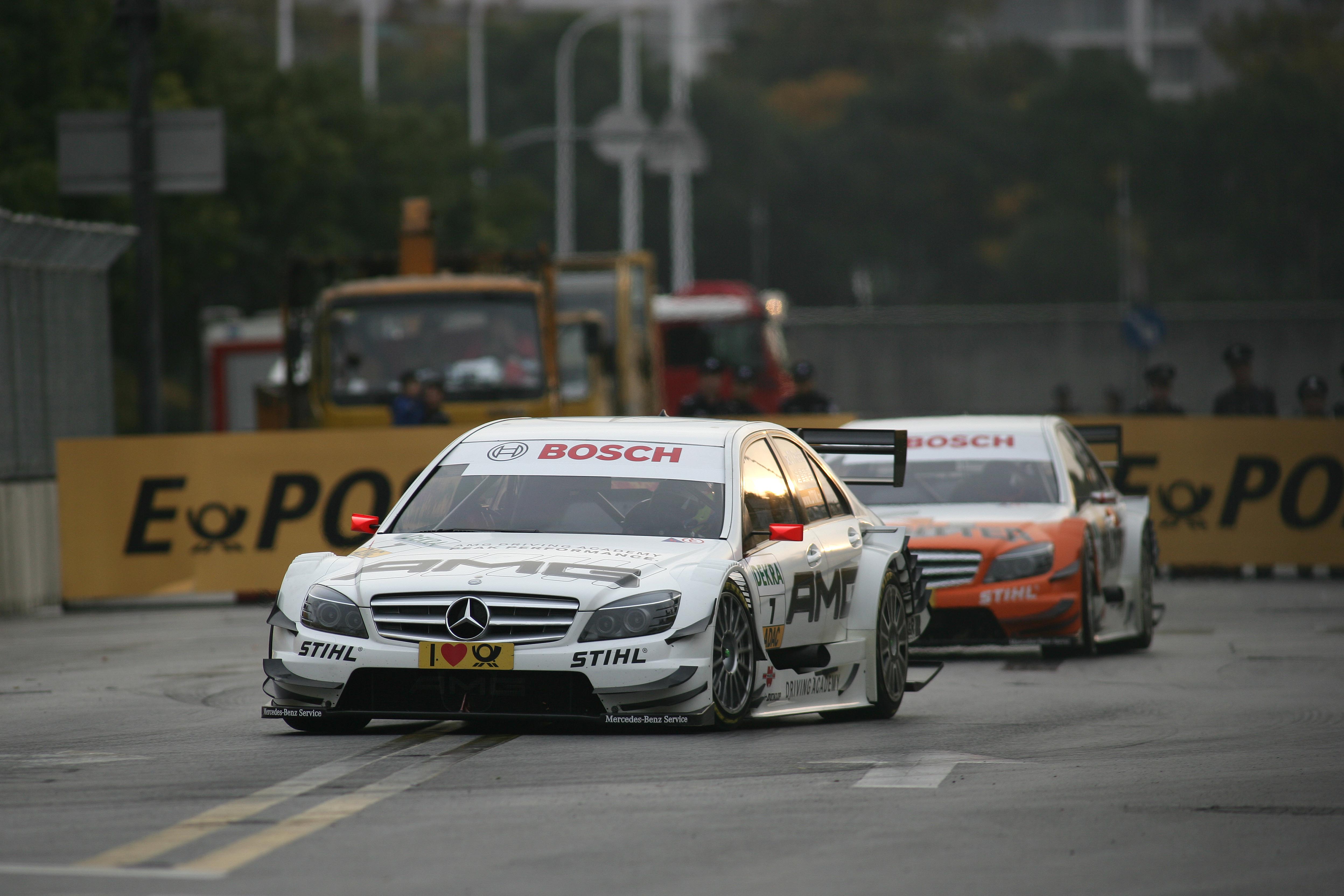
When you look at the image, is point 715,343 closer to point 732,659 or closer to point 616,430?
point 616,430

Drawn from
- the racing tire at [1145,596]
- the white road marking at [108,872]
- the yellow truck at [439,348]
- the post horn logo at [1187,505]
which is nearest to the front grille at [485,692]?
the white road marking at [108,872]

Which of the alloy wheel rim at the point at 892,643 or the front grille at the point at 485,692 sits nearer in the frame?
the front grille at the point at 485,692

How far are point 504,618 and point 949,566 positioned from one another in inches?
220

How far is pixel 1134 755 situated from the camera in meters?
9.27

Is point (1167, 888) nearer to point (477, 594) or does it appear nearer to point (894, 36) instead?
point (477, 594)

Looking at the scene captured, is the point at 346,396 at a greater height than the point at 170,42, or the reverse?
the point at 170,42

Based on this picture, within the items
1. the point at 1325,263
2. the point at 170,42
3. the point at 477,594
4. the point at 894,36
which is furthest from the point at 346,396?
the point at 894,36

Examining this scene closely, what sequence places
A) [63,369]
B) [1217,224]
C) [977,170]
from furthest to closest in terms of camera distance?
[977,170] < [1217,224] < [63,369]

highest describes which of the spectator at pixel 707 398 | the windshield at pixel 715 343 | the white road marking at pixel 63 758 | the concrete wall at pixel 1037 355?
the white road marking at pixel 63 758

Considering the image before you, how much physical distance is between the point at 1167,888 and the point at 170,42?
34997 mm

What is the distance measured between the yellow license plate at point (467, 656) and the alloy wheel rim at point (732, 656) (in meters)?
0.82

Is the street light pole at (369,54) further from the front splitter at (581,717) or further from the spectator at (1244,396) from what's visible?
the front splitter at (581,717)

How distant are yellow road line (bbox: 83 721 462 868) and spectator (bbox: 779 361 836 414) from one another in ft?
42.3

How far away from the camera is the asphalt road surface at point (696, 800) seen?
6.46 m
